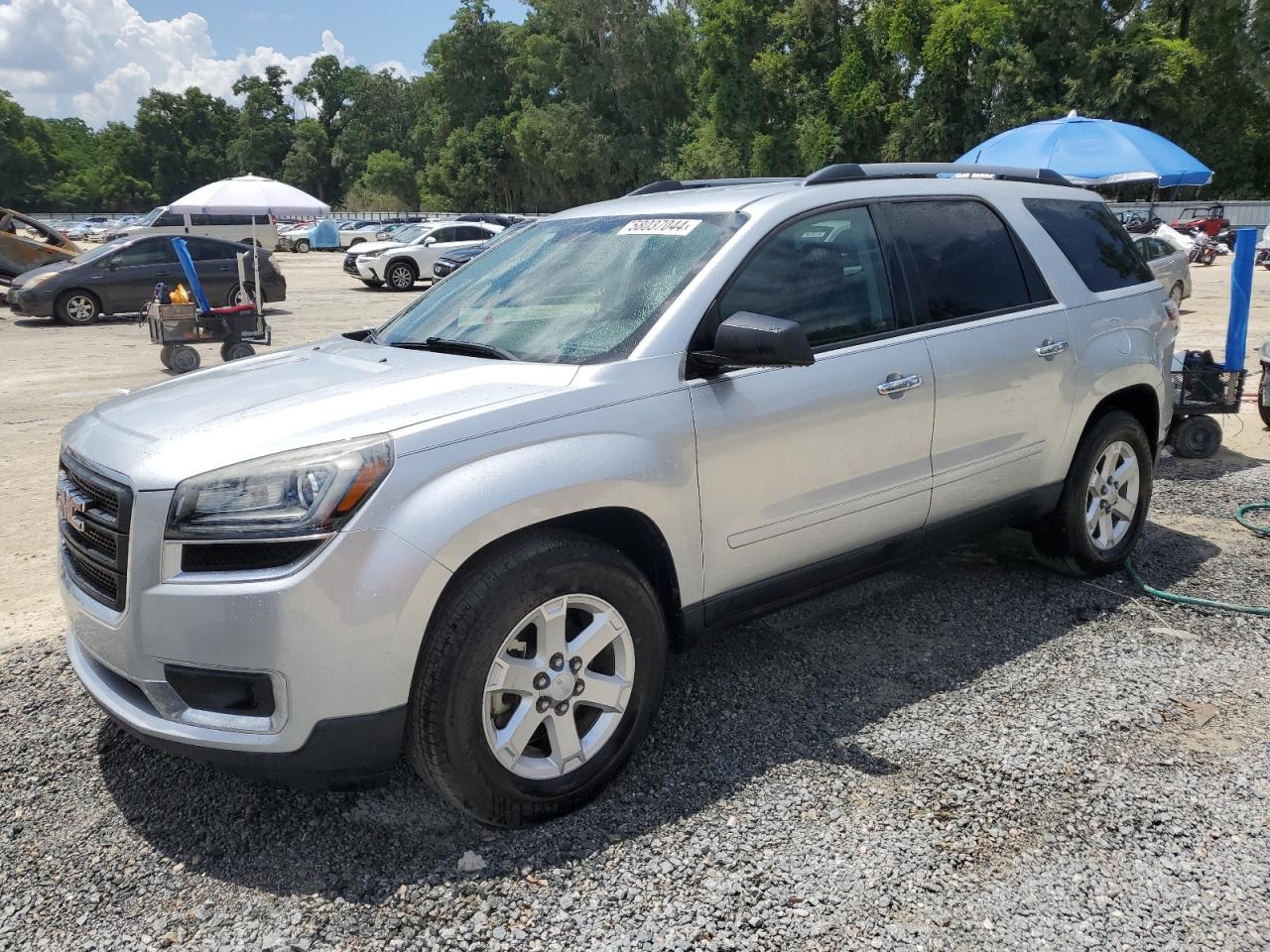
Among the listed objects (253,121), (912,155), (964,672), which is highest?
(253,121)

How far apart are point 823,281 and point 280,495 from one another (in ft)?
6.80

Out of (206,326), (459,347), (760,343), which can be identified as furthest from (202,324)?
(760,343)

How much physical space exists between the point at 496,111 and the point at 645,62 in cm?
2051

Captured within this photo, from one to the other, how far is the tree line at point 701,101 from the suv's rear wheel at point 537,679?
143 ft

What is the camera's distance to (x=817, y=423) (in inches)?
137

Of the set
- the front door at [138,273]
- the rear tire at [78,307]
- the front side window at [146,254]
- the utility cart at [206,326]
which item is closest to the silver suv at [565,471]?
the utility cart at [206,326]

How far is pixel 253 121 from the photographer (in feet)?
363

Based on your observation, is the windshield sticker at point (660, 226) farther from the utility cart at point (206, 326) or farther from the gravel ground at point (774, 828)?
the utility cart at point (206, 326)

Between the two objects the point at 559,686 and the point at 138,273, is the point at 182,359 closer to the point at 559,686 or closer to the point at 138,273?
the point at 138,273

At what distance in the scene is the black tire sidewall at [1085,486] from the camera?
4590 mm

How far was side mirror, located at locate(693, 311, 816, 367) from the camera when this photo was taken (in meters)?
3.05

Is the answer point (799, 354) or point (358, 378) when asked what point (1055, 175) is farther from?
point (358, 378)

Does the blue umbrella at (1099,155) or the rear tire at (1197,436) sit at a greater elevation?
the blue umbrella at (1099,155)

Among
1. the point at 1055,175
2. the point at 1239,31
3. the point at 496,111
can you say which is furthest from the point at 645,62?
the point at 1055,175
